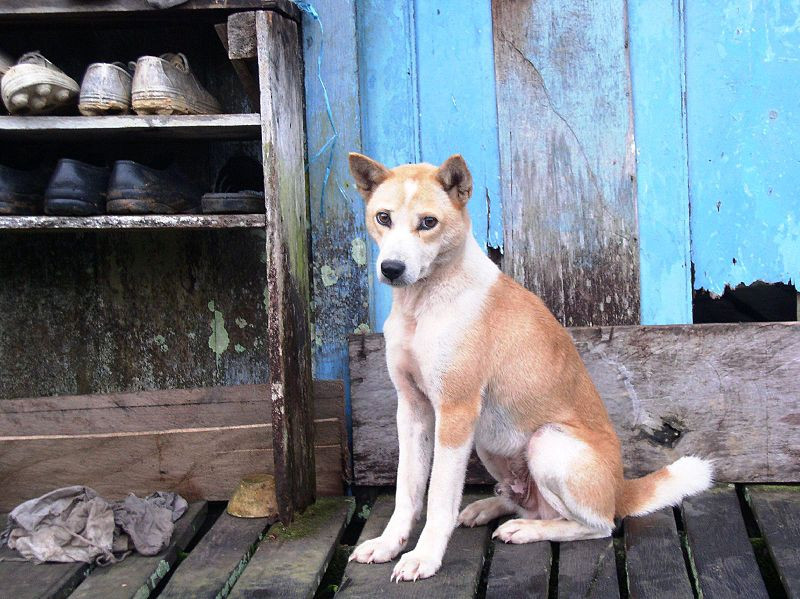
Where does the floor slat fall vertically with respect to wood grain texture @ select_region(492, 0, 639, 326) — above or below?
below

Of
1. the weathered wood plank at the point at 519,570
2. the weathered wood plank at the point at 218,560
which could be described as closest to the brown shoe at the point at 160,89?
the weathered wood plank at the point at 218,560

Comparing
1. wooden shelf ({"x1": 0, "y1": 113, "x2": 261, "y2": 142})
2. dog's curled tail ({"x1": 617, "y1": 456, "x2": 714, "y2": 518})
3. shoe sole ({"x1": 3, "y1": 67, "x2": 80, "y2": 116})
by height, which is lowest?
dog's curled tail ({"x1": 617, "y1": 456, "x2": 714, "y2": 518})

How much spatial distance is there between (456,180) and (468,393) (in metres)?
0.65

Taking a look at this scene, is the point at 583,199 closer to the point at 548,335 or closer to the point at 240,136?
the point at 548,335

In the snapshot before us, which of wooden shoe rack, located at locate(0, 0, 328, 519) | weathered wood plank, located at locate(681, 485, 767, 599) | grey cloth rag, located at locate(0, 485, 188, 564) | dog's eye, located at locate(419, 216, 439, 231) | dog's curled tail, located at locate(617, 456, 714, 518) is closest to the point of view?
weathered wood plank, located at locate(681, 485, 767, 599)

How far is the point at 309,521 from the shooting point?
2.99 m

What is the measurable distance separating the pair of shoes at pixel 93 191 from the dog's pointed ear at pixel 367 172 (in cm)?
85

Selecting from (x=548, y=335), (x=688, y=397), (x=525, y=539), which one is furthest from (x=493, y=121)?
(x=525, y=539)

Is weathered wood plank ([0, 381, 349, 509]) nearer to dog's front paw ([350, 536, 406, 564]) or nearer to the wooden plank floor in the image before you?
the wooden plank floor

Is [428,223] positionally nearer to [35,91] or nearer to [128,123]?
[128,123]

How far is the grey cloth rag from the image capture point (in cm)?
269

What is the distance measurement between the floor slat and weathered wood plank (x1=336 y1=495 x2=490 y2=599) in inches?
32.5

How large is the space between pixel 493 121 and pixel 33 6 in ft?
5.64

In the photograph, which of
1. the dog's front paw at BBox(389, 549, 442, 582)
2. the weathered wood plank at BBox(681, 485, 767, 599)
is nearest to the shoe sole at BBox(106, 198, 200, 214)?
the dog's front paw at BBox(389, 549, 442, 582)
